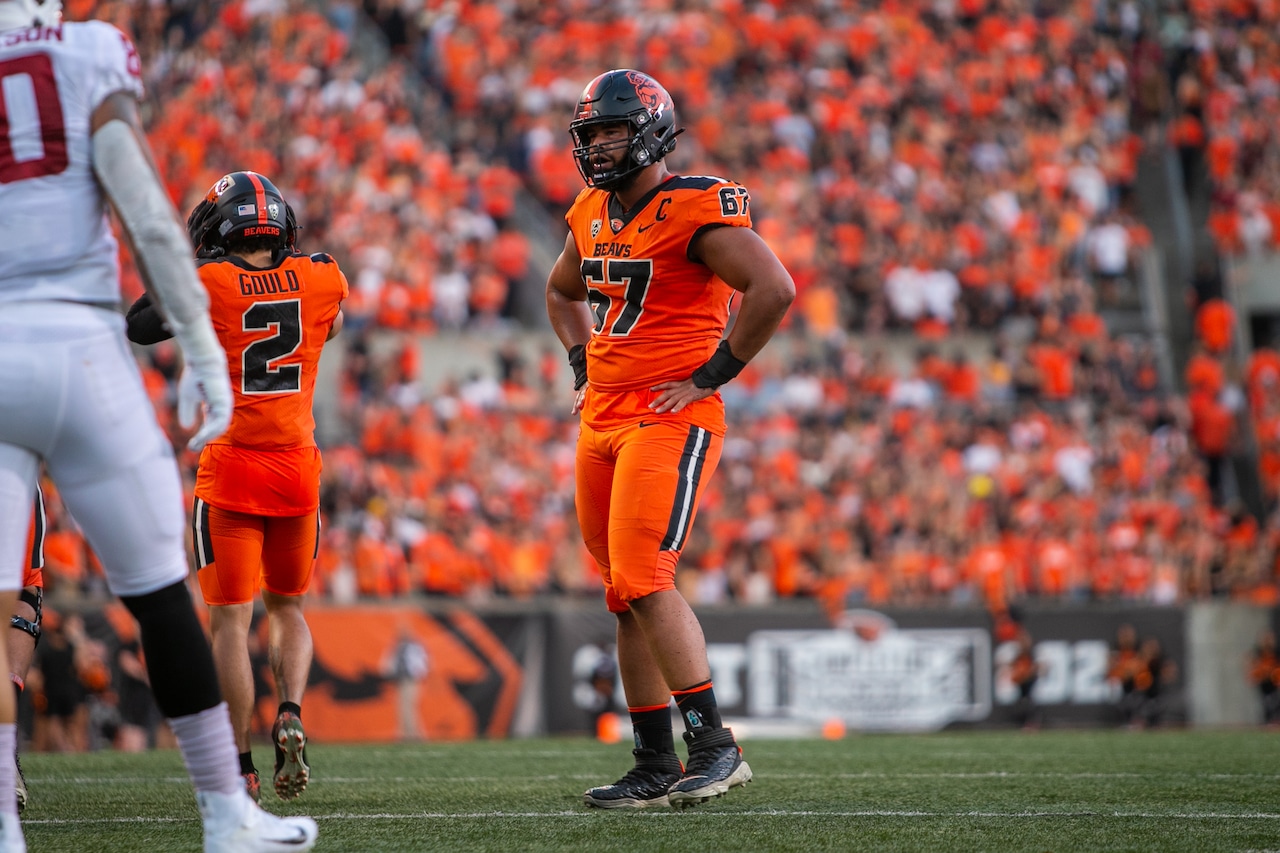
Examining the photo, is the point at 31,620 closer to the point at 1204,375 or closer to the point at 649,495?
the point at 649,495

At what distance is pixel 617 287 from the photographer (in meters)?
5.03

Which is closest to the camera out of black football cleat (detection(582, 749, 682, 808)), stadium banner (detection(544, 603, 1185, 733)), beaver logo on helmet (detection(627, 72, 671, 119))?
black football cleat (detection(582, 749, 682, 808))

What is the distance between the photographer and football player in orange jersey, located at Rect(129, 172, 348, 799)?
16.9ft

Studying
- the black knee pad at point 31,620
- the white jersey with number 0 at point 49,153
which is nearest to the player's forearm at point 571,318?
the black knee pad at point 31,620

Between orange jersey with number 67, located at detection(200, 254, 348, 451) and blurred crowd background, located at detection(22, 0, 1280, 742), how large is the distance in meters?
6.51

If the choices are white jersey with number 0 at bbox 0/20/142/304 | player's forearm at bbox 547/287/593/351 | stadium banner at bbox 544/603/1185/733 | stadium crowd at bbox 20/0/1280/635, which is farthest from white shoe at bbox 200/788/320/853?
stadium banner at bbox 544/603/1185/733

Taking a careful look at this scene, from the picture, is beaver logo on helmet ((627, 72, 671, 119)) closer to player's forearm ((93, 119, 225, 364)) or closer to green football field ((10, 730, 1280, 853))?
player's forearm ((93, 119, 225, 364))

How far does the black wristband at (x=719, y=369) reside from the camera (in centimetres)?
489

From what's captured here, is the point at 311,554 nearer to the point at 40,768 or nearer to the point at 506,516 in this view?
the point at 40,768

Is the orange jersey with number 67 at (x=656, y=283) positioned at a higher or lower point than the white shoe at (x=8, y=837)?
higher

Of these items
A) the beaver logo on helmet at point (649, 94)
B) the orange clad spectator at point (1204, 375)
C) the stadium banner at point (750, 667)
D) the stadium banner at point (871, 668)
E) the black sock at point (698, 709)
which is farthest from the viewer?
the orange clad spectator at point (1204, 375)

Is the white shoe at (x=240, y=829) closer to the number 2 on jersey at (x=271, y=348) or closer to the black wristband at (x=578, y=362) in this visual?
the number 2 on jersey at (x=271, y=348)

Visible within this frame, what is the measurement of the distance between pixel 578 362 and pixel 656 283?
0.63 metres

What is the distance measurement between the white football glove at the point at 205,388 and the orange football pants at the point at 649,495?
65.4 inches
